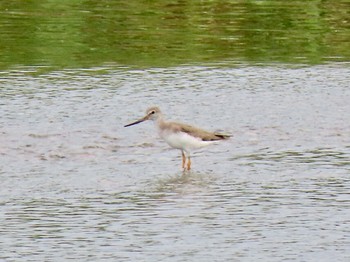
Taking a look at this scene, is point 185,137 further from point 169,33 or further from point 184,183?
point 169,33

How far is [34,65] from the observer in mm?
19391

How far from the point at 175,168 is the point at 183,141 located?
312 mm

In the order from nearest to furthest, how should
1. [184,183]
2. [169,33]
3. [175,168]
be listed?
1. [184,183]
2. [175,168]
3. [169,33]

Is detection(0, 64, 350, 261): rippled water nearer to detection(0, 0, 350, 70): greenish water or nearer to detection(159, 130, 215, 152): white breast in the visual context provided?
detection(159, 130, 215, 152): white breast

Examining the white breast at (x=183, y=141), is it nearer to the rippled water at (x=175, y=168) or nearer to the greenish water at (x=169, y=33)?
the rippled water at (x=175, y=168)

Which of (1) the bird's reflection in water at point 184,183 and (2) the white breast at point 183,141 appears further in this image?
(2) the white breast at point 183,141

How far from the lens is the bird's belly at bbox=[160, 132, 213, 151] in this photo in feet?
45.4

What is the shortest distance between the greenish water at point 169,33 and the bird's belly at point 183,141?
5613 mm

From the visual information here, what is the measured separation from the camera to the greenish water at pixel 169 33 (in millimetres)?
20062

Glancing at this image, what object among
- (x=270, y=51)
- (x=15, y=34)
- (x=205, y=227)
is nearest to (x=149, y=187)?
(x=205, y=227)

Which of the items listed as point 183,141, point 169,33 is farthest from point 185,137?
point 169,33

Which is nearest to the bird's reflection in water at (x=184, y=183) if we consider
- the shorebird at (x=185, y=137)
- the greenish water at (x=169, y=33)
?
the shorebird at (x=185, y=137)

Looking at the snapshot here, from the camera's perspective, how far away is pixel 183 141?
45.4ft

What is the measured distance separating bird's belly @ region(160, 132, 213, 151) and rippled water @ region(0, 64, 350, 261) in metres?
0.23
